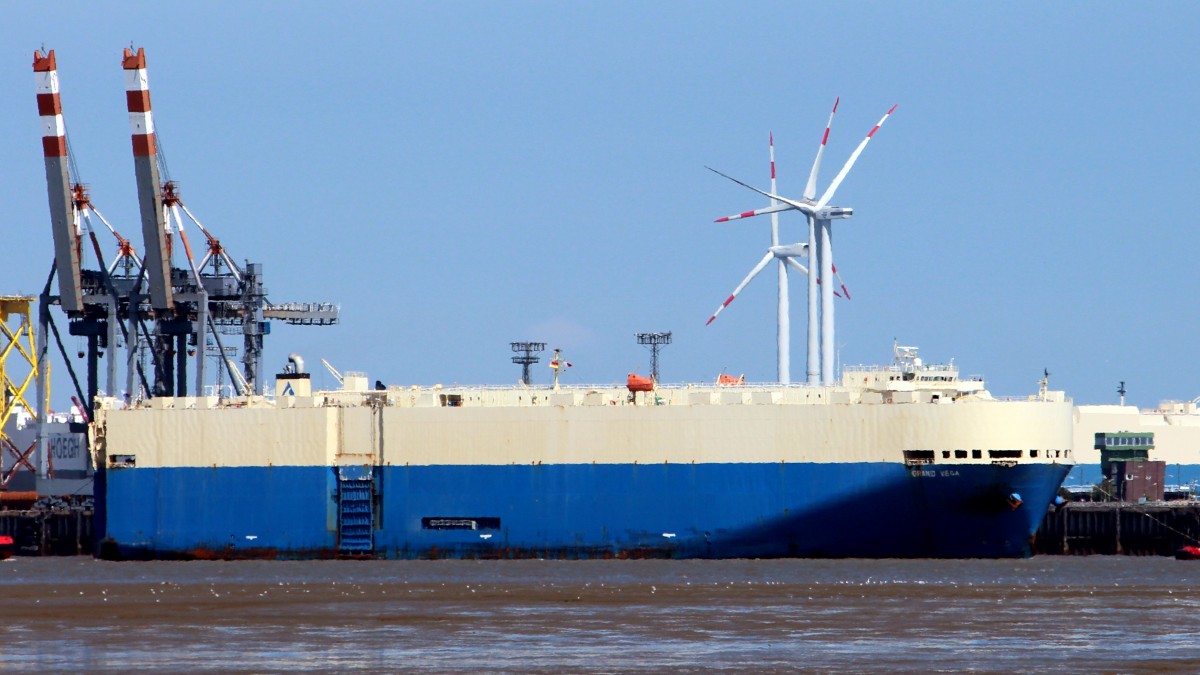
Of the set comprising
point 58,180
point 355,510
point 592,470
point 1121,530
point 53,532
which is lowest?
point 53,532

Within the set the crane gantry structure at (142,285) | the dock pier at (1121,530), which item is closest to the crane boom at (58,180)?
the crane gantry structure at (142,285)

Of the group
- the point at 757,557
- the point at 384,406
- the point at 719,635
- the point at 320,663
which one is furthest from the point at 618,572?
the point at 320,663

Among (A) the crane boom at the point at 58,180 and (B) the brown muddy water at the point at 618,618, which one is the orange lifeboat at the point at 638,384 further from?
(A) the crane boom at the point at 58,180

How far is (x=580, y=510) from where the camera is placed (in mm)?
64875

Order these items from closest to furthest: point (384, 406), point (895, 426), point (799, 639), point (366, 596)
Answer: point (799, 639) → point (366, 596) → point (895, 426) → point (384, 406)

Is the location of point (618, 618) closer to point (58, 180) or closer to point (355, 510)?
point (355, 510)

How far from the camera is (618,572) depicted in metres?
58.6

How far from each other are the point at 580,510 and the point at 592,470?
130 centimetres

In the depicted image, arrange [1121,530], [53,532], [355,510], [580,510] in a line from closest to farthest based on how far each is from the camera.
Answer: [580,510]
[355,510]
[1121,530]
[53,532]

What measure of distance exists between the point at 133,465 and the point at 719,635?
115 ft

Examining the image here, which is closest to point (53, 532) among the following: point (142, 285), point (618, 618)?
point (142, 285)

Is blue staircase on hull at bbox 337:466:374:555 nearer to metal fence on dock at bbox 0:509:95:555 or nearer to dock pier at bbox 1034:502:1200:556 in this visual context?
metal fence on dock at bbox 0:509:95:555

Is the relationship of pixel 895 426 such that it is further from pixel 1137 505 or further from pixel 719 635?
pixel 719 635

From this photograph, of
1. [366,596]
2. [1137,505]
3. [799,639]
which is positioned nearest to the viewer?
[799,639]
